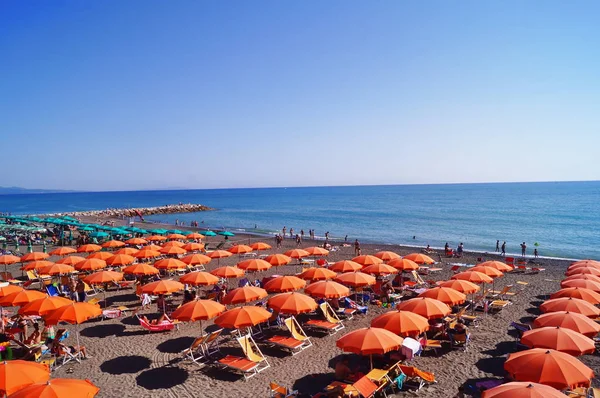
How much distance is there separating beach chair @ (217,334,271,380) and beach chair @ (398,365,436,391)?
11.7ft

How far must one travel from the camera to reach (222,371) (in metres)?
10.3

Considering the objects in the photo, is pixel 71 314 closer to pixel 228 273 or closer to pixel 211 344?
pixel 211 344

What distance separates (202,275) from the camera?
14.8 metres

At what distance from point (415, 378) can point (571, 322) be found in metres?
4.23

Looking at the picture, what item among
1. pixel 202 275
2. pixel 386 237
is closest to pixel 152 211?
pixel 386 237

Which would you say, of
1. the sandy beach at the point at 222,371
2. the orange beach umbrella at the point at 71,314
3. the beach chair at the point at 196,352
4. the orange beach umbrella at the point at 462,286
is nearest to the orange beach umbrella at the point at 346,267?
the sandy beach at the point at 222,371

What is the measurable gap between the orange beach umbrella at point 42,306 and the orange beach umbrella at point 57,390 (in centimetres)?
545

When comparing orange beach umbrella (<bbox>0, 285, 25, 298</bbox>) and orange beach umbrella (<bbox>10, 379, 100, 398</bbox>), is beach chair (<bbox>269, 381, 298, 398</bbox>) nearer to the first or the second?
orange beach umbrella (<bbox>10, 379, 100, 398</bbox>)

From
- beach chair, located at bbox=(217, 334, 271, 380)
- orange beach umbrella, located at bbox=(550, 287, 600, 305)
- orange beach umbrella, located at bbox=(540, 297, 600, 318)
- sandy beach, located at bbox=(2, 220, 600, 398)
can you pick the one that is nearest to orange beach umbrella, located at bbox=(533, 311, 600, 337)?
orange beach umbrella, located at bbox=(540, 297, 600, 318)

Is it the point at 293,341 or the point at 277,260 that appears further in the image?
the point at 277,260

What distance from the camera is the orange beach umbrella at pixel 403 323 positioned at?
975cm

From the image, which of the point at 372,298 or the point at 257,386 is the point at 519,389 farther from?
the point at 372,298

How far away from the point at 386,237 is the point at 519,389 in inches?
1812

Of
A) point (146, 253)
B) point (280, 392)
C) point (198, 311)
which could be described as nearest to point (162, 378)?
point (198, 311)
